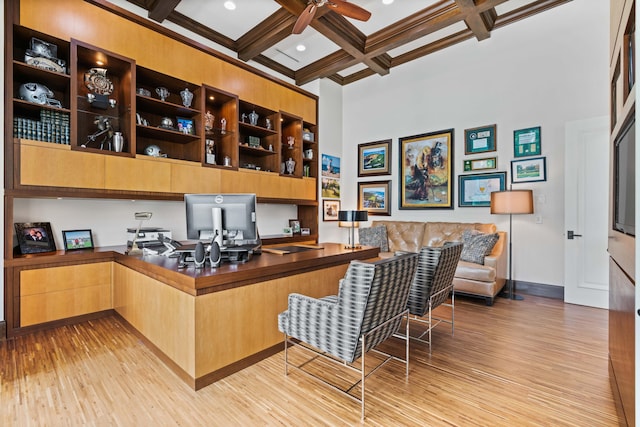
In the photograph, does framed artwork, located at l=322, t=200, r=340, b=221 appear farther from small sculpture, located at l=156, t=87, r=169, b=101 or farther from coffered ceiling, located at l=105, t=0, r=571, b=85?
small sculpture, located at l=156, t=87, r=169, b=101

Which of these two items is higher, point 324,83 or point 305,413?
point 324,83

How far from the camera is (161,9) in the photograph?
363cm

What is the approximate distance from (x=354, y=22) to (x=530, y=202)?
3475 mm

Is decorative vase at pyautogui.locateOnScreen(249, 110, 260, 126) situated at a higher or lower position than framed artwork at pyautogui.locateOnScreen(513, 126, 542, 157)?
higher

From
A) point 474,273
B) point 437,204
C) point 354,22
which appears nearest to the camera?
point 474,273

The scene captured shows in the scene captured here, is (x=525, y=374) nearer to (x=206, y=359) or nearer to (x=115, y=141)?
(x=206, y=359)

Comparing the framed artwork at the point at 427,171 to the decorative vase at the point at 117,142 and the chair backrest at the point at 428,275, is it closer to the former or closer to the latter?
the chair backrest at the point at 428,275

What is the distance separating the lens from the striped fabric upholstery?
1644 millimetres

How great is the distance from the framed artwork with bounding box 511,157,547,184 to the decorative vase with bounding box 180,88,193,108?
4692 mm

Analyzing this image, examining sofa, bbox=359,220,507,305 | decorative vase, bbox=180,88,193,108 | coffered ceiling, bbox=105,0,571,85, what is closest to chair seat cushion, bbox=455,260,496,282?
sofa, bbox=359,220,507,305


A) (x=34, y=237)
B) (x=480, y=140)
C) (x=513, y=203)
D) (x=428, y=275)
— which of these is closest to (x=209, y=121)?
(x=34, y=237)

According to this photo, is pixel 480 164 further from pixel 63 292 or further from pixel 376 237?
pixel 63 292

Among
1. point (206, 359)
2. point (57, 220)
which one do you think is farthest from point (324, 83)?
point (206, 359)

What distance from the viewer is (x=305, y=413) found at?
1.75m
